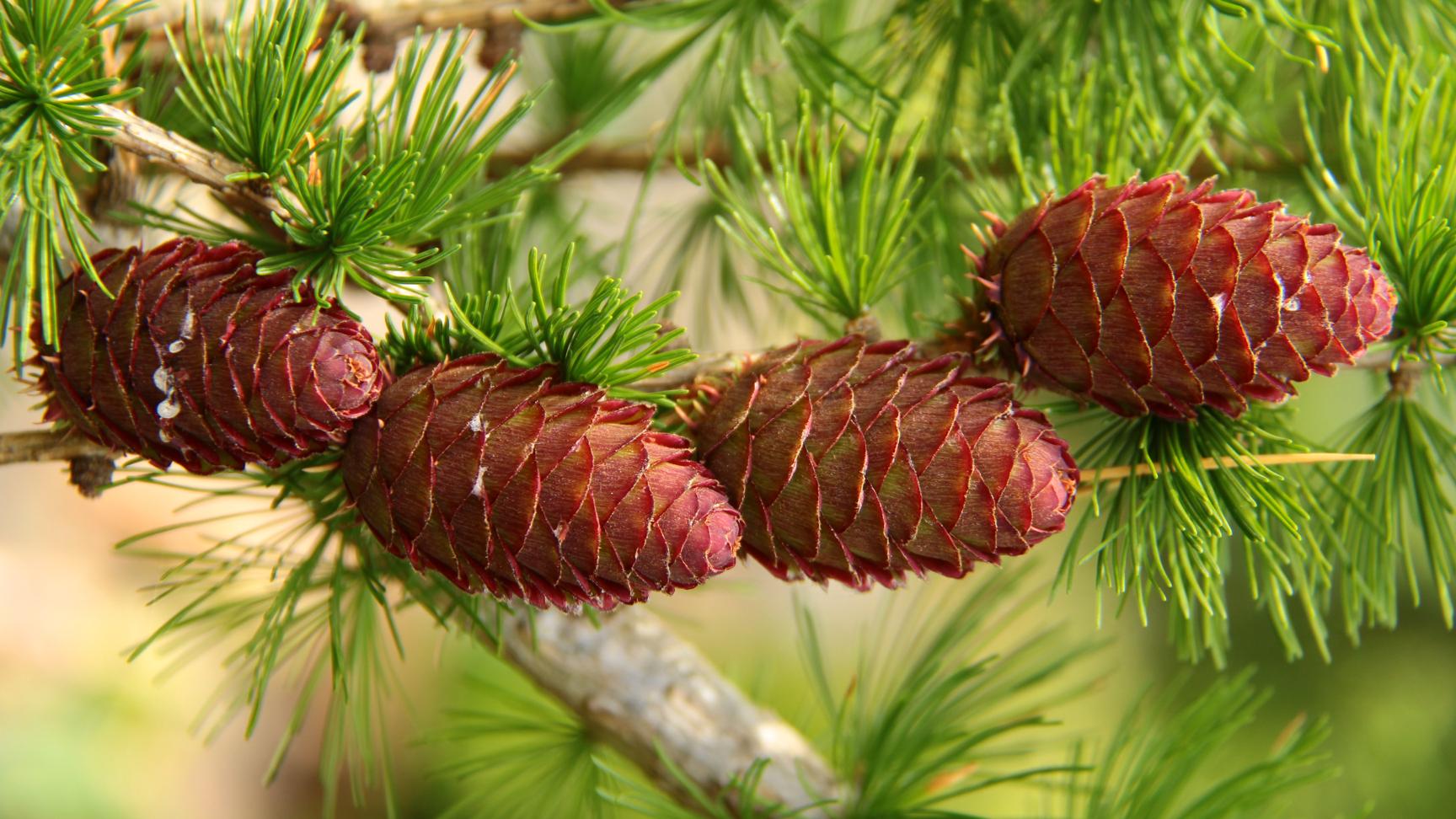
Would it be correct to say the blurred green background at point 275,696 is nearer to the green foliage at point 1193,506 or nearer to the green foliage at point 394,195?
the green foliage at point 1193,506

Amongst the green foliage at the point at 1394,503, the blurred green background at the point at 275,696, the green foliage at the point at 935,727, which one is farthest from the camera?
the blurred green background at the point at 275,696

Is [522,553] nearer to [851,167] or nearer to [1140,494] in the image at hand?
[1140,494]

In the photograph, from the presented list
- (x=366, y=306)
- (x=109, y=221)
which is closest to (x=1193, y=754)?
(x=109, y=221)

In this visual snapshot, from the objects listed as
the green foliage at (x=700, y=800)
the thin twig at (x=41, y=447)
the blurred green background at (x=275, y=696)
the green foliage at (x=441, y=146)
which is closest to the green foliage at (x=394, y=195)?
the green foliage at (x=441, y=146)

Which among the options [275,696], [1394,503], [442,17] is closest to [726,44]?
[442,17]

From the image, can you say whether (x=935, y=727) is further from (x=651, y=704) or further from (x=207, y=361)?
(x=207, y=361)
